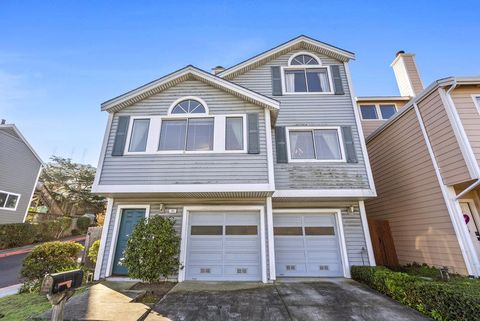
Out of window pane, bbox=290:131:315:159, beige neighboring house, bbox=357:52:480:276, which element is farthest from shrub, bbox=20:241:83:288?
beige neighboring house, bbox=357:52:480:276

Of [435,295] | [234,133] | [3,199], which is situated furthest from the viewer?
[3,199]

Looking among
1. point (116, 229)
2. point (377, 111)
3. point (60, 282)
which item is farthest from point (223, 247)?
point (377, 111)

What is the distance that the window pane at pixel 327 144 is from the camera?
7635 millimetres

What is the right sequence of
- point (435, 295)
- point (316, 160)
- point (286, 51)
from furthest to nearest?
point (286, 51), point (316, 160), point (435, 295)

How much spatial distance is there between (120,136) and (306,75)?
25.4ft

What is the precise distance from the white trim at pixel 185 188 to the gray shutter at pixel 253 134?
1148 millimetres

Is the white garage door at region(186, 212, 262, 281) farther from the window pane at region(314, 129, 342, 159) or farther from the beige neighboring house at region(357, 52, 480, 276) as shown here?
the beige neighboring house at region(357, 52, 480, 276)

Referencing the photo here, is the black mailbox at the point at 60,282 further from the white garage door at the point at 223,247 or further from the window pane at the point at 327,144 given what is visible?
the window pane at the point at 327,144

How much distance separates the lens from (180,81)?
24.7ft

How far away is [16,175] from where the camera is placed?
47.6 ft

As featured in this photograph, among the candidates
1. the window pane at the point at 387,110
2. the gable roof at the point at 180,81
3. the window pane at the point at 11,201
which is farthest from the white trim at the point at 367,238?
the window pane at the point at 11,201

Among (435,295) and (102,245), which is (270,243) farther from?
(102,245)

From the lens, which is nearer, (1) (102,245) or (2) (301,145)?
(1) (102,245)

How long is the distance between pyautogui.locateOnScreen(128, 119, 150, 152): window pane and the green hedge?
787cm
